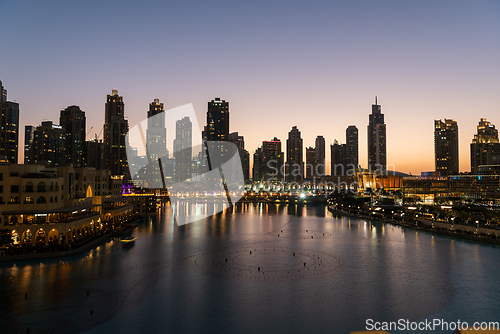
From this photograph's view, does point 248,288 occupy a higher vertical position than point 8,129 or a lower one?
lower

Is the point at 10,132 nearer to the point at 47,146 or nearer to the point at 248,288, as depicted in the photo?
the point at 47,146

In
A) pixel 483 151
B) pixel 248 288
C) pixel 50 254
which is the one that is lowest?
pixel 248 288

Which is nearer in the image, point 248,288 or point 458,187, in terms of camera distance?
point 248,288

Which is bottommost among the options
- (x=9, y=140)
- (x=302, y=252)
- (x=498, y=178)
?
(x=302, y=252)

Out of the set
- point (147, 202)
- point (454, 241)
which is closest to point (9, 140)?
point (147, 202)

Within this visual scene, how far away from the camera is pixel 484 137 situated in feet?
584

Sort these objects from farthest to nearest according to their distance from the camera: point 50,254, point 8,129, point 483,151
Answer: point 483,151
point 8,129
point 50,254

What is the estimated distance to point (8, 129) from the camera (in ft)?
480

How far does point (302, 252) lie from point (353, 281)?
1162 cm

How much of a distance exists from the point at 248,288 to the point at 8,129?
16339 centimetres

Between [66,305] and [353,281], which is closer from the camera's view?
[66,305]

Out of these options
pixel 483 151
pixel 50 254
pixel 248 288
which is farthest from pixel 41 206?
pixel 483 151

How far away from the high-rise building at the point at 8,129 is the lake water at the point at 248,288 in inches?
5163

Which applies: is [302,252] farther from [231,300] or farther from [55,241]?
[55,241]
